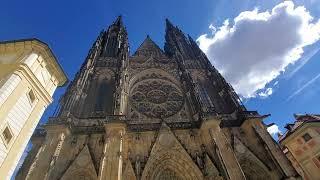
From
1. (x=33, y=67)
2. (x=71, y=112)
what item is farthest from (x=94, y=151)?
(x=33, y=67)

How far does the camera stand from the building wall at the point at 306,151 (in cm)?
1741

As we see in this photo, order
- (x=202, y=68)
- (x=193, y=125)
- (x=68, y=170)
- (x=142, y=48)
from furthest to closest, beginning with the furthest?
(x=142, y=48), (x=202, y=68), (x=193, y=125), (x=68, y=170)

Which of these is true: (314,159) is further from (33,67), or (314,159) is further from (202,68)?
(33,67)

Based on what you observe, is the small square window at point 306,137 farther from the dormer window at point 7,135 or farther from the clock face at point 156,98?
the dormer window at point 7,135

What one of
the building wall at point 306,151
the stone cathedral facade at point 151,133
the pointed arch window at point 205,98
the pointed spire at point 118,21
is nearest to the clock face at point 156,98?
the stone cathedral facade at point 151,133

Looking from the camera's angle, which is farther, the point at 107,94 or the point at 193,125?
the point at 107,94

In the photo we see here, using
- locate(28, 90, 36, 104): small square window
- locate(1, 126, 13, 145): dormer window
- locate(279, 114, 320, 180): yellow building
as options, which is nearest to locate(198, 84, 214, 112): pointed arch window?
locate(279, 114, 320, 180): yellow building

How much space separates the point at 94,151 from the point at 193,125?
562 centimetres

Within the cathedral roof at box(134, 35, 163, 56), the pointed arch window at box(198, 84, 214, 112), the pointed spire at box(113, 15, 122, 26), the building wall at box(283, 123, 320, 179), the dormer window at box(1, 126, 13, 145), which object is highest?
the pointed spire at box(113, 15, 122, 26)

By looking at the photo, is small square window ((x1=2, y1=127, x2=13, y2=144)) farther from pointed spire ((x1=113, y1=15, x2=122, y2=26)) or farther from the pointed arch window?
pointed spire ((x1=113, y1=15, x2=122, y2=26))

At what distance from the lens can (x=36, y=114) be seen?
791 centimetres

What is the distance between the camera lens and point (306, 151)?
18188 mm

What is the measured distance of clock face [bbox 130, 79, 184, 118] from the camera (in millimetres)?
16344

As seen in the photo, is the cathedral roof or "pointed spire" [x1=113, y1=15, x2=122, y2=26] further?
"pointed spire" [x1=113, y1=15, x2=122, y2=26]
